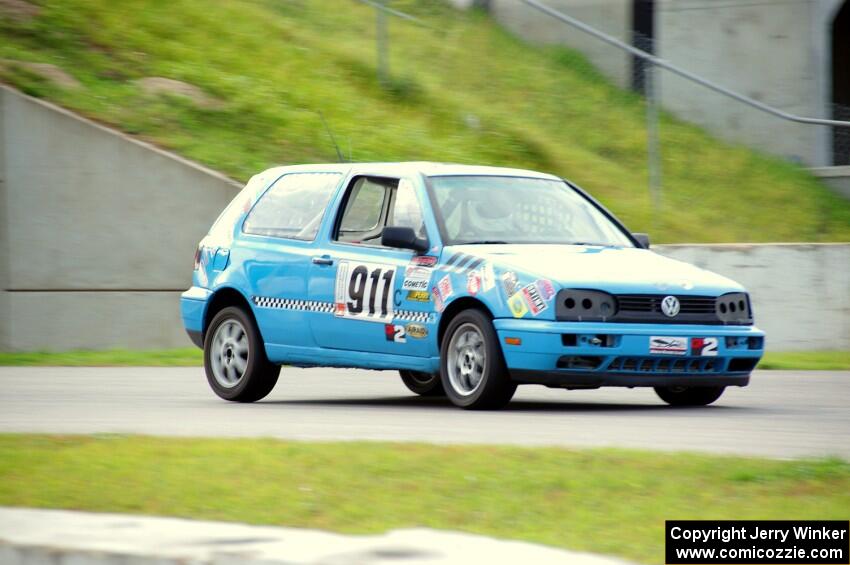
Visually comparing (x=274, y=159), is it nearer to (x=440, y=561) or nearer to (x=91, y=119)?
(x=91, y=119)

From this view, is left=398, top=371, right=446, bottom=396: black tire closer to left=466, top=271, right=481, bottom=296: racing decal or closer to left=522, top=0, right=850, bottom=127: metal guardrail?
left=466, top=271, right=481, bottom=296: racing decal

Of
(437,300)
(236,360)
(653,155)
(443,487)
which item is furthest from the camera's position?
(653,155)

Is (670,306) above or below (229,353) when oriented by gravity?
above

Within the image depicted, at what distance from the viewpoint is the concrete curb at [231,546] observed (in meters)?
5.81

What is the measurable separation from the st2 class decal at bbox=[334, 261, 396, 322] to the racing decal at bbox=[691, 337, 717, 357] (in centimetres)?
210

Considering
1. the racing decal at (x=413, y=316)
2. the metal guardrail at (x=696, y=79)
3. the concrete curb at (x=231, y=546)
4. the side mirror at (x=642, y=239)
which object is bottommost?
the concrete curb at (x=231, y=546)

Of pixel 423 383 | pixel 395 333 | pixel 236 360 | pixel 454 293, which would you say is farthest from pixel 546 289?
pixel 236 360

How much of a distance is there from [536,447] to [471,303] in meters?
3.05

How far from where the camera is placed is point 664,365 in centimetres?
1141

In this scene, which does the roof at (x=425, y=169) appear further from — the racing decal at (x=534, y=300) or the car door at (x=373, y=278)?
the racing decal at (x=534, y=300)

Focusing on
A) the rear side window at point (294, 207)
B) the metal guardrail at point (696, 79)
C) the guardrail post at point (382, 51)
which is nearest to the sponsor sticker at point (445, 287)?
the rear side window at point (294, 207)

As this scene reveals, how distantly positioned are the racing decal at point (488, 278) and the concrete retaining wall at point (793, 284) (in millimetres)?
7093

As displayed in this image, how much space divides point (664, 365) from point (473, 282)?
135cm

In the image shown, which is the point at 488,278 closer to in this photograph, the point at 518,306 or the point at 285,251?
the point at 518,306
